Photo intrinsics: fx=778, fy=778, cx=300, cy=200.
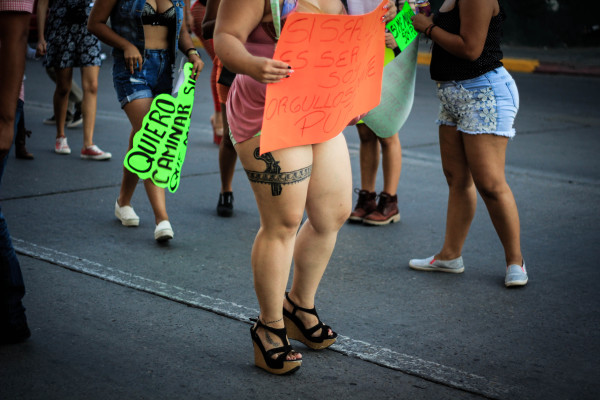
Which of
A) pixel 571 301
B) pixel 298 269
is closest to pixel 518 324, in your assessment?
pixel 571 301

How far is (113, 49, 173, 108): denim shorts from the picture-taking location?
195 inches

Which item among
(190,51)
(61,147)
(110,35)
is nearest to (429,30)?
(190,51)

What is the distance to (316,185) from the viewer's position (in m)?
3.18

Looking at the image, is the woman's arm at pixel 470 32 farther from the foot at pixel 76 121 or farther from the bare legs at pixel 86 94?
the foot at pixel 76 121

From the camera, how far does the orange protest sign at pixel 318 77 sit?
286 centimetres

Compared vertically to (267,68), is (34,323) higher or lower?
lower

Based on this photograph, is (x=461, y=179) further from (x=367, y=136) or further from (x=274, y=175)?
(x=274, y=175)

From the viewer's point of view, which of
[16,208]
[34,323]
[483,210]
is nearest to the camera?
[34,323]

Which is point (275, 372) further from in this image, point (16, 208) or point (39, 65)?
point (39, 65)

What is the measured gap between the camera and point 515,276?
14.1ft

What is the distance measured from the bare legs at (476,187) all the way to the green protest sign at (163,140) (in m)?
1.66

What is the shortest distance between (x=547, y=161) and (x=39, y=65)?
37.3 ft

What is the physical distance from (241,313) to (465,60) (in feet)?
5.97

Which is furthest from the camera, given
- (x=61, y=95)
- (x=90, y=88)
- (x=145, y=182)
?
(x=61, y=95)
